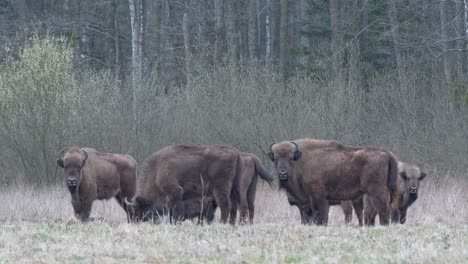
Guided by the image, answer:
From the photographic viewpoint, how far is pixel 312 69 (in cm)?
3628

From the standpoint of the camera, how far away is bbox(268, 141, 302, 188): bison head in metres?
17.2

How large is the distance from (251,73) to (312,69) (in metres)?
8.00

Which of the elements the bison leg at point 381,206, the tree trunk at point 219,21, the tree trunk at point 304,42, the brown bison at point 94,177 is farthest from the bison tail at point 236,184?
the tree trunk at point 304,42

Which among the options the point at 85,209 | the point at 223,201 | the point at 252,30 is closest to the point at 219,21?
the point at 252,30

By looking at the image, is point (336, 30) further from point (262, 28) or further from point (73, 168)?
point (73, 168)

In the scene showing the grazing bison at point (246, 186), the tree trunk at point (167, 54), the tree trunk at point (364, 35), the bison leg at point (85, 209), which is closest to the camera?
the grazing bison at point (246, 186)

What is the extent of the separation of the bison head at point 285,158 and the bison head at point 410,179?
2552 mm

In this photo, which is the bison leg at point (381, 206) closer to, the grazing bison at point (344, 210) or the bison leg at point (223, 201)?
the grazing bison at point (344, 210)

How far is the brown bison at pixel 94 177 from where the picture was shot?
1836 cm

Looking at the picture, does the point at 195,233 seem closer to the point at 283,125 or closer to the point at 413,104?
the point at 283,125

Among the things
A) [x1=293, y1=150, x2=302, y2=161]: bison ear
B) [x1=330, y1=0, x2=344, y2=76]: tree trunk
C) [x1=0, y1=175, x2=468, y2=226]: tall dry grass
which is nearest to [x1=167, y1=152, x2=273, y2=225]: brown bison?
[x1=293, y1=150, x2=302, y2=161]: bison ear

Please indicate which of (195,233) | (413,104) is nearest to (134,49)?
(413,104)

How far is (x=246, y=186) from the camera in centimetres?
1788

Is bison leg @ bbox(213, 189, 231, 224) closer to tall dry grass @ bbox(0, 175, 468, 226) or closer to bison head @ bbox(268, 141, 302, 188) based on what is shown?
bison head @ bbox(268, 141, 302, 188)
